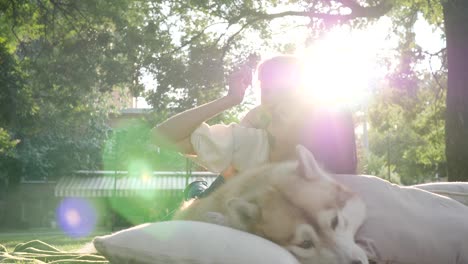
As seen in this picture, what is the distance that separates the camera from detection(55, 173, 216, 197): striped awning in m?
38.0

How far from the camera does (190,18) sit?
17.4 m

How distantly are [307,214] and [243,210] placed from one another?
1.25ft

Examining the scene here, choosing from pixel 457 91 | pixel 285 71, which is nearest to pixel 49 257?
pixel 285 71

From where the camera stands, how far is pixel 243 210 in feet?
10.7

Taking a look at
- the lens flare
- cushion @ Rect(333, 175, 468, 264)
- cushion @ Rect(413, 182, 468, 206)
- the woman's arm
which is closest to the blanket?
the woman's arm

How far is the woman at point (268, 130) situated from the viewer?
432 cm

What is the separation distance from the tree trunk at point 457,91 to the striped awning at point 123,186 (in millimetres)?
26428

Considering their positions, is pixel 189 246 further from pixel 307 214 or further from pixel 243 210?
pixel 307 214

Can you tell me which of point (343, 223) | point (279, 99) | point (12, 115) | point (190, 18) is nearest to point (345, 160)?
point (279, 99)

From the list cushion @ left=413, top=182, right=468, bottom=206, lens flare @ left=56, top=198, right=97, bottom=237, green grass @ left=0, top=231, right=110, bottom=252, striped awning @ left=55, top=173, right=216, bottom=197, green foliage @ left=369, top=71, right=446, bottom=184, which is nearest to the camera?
cushion @ left=413, top=182, right=468, bottom=206

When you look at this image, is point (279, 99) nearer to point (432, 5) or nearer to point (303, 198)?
point (303, 198)

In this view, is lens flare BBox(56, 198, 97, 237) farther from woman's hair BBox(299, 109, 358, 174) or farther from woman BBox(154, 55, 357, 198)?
woman's hair BBox(299, 109, 358, 174)

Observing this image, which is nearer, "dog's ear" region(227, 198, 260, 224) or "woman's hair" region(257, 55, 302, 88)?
"dog's ear" region(227, 198, 260, 224)

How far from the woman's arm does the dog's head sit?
4.30 ft
